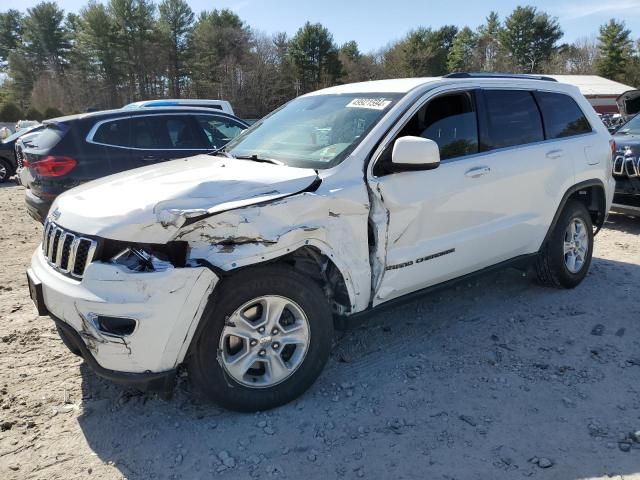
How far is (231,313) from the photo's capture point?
9.31 ft

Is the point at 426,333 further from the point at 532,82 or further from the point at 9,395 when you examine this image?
the point at 9,395

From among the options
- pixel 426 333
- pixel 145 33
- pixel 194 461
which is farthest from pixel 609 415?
pixel 145 33

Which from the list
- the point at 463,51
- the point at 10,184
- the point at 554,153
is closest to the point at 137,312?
the point at 554,153

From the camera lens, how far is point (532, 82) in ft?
15.3

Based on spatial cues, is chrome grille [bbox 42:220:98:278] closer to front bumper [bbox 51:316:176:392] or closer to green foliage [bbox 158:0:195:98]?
front bumper [bbox 51:316:176:392]

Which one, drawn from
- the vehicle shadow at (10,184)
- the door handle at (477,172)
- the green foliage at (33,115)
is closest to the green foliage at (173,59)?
the green foliage at (33,115)

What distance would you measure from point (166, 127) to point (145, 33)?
2050 inches

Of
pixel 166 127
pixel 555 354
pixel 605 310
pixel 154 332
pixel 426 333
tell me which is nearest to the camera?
pixel 154 332

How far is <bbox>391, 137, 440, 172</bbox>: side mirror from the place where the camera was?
10.8 feet

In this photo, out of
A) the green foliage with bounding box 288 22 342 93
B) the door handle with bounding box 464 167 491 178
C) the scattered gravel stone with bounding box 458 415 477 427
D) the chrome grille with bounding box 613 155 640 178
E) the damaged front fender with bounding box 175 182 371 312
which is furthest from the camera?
the green foliage with bounding box 288 22 342 93

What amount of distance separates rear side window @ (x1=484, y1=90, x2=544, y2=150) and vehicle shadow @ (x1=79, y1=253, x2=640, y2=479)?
4.87ft

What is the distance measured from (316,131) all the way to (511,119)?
1674mm

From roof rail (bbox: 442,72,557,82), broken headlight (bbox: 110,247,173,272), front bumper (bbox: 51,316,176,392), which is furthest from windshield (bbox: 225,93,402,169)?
front bumper (bbox: 51,316,176,392)

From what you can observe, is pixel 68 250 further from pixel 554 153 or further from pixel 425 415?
pixel 554 153
